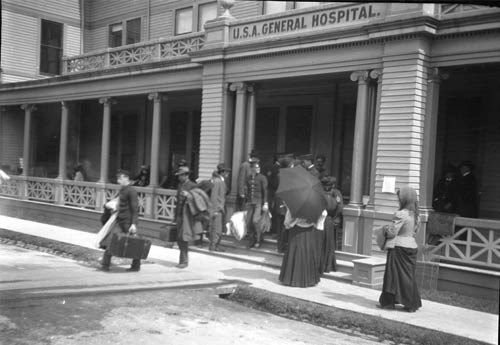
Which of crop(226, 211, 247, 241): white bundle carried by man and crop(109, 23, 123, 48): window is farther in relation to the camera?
crop(109, 23, 123, 48): window

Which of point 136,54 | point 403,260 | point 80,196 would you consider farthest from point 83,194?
point 403,260

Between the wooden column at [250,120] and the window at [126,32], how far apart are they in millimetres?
8699

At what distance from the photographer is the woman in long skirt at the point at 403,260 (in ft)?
24.9

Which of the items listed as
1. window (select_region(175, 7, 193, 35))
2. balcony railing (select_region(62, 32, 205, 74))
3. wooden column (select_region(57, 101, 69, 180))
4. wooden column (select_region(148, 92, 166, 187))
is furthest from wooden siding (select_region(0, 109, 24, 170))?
wooden column (select_region(148, 92, 166, 187))

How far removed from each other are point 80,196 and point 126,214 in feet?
31.7

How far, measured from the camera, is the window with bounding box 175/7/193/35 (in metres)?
18.6

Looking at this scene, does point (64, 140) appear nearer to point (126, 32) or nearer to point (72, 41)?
point (72, 41)

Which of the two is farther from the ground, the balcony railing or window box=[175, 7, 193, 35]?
window box=[175, 7, 193, 35]

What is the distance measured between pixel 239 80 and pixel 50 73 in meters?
10.8

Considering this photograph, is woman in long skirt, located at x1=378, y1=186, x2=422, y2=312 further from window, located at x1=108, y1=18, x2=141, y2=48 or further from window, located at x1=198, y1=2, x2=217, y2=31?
window, located at x1=108, y1=18, x2=141, y2=48

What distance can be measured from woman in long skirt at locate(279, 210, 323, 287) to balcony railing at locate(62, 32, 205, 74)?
24.2ft

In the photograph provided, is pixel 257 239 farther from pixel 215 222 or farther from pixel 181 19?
pixel 181 19

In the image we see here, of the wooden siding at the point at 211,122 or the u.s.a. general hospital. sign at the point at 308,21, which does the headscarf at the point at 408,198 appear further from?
the wooden siding at the point at 211,122

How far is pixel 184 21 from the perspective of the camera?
18.8 m
